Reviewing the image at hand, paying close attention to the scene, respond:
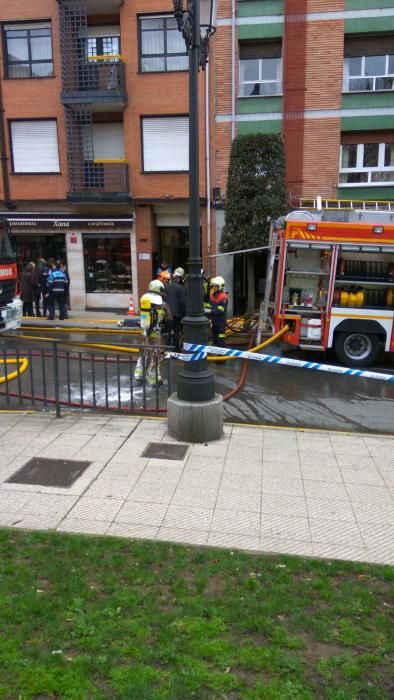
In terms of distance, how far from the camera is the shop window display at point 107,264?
20.2 meters

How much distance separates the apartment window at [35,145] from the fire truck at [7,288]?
723 cm

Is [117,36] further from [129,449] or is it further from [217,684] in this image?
[217,684]

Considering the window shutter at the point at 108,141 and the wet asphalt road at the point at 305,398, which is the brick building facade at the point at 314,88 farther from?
the wet asphalt road at the point at 305,398

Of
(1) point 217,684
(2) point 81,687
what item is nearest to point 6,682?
(2) point 81,687

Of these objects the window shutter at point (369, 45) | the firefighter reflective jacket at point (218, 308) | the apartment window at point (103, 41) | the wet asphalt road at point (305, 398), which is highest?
the apartment window at point (103, 41)

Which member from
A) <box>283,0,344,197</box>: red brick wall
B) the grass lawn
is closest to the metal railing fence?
the grass lawn

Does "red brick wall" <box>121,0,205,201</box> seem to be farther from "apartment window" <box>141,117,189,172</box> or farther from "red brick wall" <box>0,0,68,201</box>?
"red brick wall" <box>0,0,68,201</box>

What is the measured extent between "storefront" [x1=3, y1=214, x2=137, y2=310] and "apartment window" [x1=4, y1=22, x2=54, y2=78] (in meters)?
4.95

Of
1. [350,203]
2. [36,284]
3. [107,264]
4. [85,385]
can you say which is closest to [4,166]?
[107,264]

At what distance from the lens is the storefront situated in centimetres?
1973

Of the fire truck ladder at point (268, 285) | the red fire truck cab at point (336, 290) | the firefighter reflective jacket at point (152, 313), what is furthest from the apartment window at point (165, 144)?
the firefighter reflective jacket at point (152, 313)

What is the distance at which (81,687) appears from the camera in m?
2.88

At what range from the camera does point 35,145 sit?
65.3ft

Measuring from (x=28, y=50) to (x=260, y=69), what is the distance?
8019 mm
